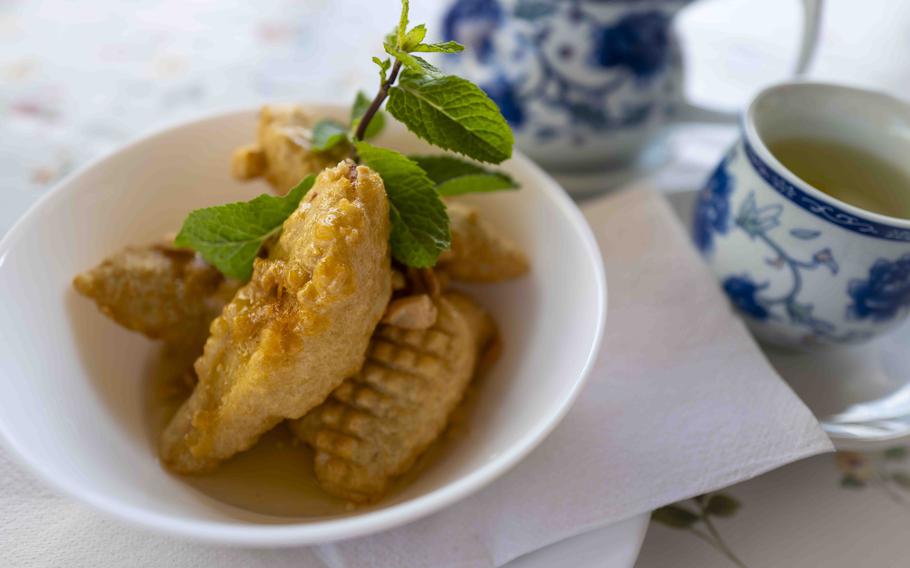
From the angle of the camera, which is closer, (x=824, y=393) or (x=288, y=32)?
(x=824, y=393)

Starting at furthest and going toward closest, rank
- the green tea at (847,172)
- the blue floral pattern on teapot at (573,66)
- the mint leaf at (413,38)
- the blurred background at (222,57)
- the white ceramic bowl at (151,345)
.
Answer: the blurred background at (222,57) < the blue floral pattern on teapot at (573,66) < the green tea at (847,172) < the mint leaf at (413,38) < the white ceramic bowl at (151,345)

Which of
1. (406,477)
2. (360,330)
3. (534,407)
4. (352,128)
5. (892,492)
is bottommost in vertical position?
(892,492)

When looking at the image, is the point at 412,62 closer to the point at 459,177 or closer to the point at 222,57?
the point at 459,177

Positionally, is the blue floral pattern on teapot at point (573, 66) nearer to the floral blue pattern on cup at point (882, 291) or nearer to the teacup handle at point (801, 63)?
the teacup handle at point (801, 63)

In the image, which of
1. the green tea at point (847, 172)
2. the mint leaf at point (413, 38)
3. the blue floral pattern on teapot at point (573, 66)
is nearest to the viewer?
the mint leaf at point (413, 38)

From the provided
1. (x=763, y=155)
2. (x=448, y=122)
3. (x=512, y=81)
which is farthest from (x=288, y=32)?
(x=763, y=155)

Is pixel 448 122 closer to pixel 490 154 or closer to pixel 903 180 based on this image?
pixel 490 154

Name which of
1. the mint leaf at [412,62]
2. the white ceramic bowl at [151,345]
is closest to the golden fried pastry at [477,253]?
the white ceramic bowl at [151,345]
